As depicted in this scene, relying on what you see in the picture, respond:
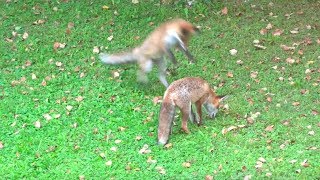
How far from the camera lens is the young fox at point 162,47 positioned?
11.5 m

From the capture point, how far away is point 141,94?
38.1 ft

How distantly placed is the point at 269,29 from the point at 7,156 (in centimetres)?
692

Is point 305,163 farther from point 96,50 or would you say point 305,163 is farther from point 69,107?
point 96,50

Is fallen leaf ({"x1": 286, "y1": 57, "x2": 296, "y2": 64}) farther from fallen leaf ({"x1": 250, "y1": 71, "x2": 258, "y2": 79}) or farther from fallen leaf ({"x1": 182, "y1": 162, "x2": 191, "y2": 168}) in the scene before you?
fallen leaf ({"x1": 182, "y1": 162, "x2": 191, "y2": 168})

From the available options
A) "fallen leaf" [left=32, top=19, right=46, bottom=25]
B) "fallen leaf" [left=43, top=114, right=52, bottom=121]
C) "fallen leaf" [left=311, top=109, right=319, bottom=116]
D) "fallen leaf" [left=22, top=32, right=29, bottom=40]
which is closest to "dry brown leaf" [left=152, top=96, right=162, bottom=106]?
"fallen leaf" [left=43, top=114, right=52, bottom=121]

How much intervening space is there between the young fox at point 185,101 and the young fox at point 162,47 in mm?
1157

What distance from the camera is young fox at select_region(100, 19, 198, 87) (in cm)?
1145

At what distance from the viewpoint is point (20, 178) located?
910cm

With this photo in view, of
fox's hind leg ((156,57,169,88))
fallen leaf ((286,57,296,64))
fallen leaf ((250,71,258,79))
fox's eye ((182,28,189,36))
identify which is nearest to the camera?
fox's eye ((182,28,189,36))

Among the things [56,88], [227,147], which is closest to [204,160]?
[227,147]

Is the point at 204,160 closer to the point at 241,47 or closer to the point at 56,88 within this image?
the point at 56,88

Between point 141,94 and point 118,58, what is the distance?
35.8 inches

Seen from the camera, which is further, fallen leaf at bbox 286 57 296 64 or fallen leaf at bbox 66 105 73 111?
fallen leaf at bbox 286 57 296 64

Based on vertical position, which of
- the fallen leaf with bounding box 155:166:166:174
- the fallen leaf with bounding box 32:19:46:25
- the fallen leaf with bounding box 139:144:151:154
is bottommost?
the fallen leaf with bounding box 32:19:46:25
